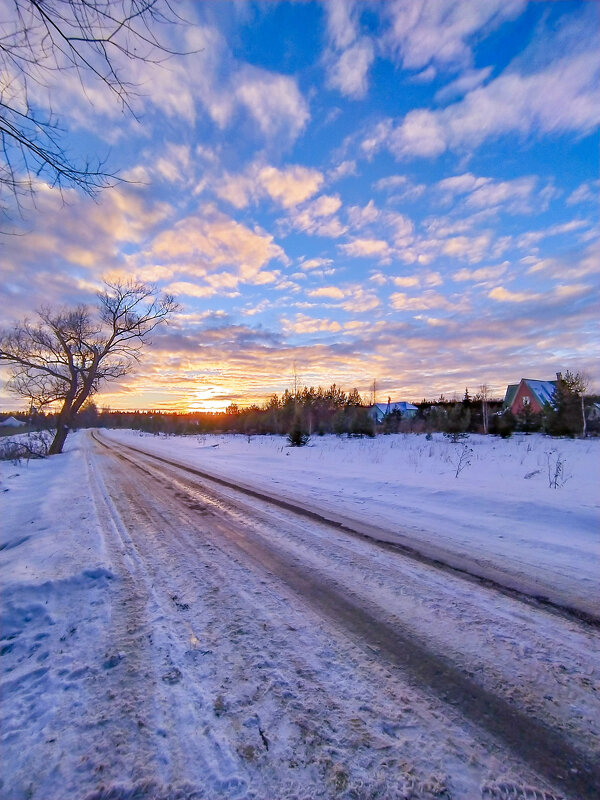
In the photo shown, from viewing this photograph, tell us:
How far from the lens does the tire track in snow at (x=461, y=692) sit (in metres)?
1.53

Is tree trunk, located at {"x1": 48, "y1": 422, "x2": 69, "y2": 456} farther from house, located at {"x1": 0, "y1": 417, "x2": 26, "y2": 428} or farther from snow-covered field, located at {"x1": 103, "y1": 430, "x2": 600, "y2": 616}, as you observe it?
house, located at {"x1": 0, "y1": 417, "x2": 26, "y2": 428}

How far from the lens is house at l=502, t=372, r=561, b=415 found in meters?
43.3

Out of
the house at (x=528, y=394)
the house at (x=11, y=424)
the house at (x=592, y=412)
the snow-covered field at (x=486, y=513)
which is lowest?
the snow-covered field at (x=486, y=513)

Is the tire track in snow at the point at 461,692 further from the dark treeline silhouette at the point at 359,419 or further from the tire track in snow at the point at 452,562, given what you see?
the dark treeline silhouette at the point at 359,419

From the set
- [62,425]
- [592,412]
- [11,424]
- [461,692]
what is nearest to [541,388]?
[592,412]

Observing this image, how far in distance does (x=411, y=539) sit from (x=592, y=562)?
1.82m

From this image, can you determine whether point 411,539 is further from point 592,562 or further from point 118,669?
point 118,669

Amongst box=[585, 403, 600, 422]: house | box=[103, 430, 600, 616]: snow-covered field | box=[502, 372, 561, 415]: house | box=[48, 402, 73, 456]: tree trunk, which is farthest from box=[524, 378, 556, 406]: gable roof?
box=[48, 402, 73, 456]: tree trunk

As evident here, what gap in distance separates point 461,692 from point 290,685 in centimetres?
92

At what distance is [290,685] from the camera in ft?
6.61

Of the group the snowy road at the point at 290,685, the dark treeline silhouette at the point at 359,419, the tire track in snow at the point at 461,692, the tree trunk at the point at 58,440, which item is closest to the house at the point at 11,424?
the dark treeline silhouette at the point at 359,419

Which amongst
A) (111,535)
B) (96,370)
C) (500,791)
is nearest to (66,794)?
(500,791)

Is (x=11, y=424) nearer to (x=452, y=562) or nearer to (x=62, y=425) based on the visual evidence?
(x=62, y=425)

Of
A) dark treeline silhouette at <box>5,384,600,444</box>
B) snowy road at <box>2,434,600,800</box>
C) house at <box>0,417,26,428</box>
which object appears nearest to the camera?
snowy road at <box>2,434,600,800</box>
